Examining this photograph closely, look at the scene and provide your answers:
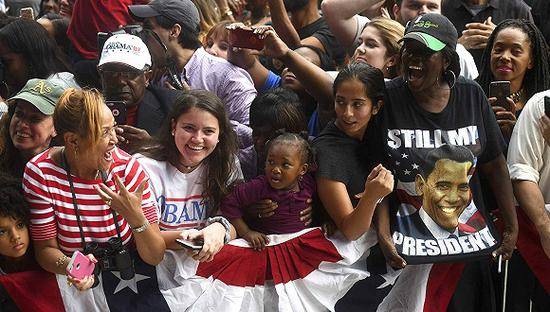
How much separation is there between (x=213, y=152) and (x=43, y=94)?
877 mm

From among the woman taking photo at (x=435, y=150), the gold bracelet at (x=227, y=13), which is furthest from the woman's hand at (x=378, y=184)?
the gold bracelet at (x=227, y=13)

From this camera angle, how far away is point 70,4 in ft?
22.6

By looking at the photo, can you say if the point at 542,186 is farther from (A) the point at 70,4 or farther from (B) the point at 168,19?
(A) the point at 70,4

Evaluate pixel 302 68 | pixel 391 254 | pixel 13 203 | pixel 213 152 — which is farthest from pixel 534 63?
pixel 13 203

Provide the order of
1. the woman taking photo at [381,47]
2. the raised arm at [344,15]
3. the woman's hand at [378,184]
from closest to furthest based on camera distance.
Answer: the woman's hand at [378,184] < the woman taking photo at [381,47] < the raised arm at [344,15]

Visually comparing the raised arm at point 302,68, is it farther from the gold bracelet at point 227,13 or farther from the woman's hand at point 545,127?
the gold bracelet at point 227,13

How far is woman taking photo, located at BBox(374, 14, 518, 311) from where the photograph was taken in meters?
4.29

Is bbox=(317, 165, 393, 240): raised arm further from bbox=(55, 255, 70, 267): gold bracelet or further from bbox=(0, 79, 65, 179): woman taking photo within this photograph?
bbox=(0, 79, 65, 179): woman taking photo

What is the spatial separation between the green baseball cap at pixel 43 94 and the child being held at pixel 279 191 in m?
0.97

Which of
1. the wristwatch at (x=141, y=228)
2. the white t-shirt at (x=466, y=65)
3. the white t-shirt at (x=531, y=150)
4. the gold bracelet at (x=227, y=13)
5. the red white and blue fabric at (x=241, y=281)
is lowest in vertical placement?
the red white and blue fabric at (x=241, y=281)

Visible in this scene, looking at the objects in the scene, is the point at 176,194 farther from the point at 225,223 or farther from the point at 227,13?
the point at 227,13

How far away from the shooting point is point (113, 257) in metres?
3.90

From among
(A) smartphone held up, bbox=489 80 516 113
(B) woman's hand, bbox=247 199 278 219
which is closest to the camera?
(B) woman's hand, bbox=247 199 278 219

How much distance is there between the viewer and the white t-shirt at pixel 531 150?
4.55 meters
